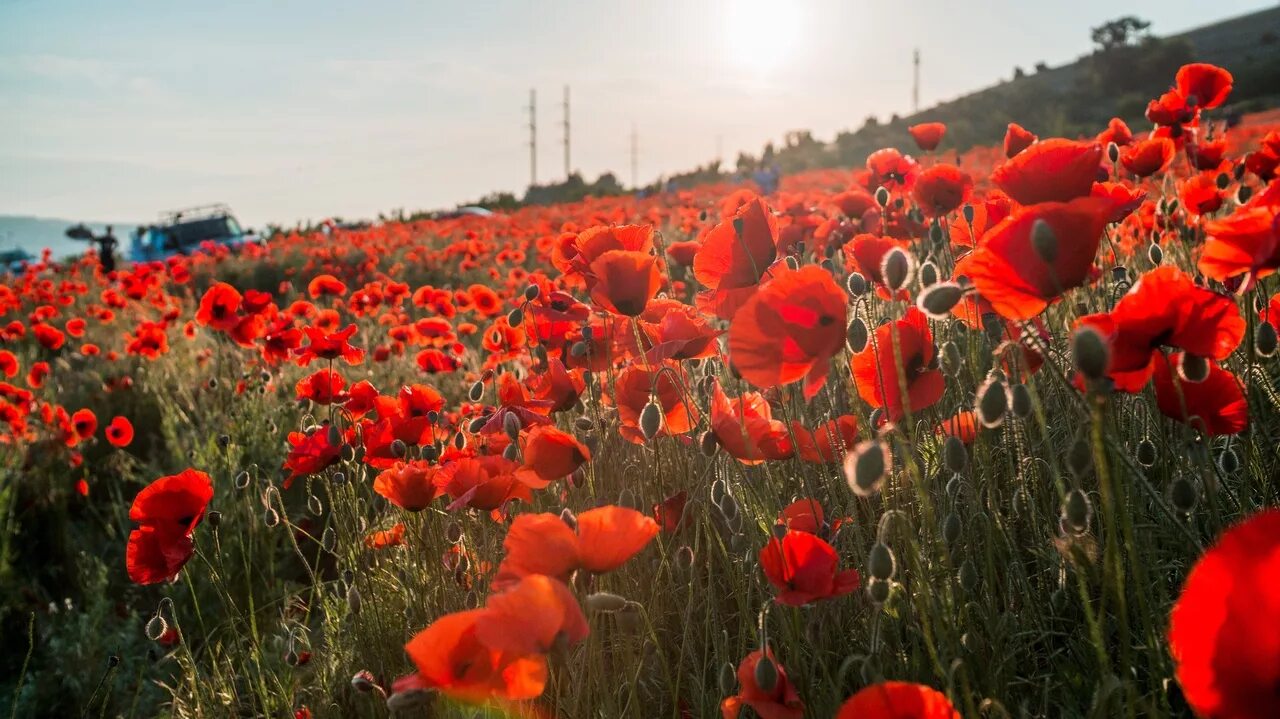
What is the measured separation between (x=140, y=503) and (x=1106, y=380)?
5.39 feet

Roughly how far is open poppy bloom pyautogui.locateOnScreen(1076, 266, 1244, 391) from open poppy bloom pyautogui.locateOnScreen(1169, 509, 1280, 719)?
0.50 meters

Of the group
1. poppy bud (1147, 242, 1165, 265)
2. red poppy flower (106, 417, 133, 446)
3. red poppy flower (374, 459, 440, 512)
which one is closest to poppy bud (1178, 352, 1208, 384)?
poppy bud (1147, 242, 1165, 265)

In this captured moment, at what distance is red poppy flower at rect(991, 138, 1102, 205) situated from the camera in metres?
1.33

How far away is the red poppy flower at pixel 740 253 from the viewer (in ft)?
5.59

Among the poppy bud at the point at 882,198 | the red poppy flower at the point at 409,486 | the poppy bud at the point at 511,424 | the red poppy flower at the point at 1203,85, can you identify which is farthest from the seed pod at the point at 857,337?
the red poppy flower at the point at 1203,85

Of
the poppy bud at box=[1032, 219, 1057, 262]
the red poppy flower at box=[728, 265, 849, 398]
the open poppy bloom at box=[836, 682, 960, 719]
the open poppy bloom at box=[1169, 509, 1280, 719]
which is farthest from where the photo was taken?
the red poppy flower at box=[728, 265, 849, 398]

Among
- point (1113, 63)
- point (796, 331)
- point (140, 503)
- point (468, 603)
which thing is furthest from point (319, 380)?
point (1113, 63)

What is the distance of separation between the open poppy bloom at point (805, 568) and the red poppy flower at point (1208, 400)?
51cm

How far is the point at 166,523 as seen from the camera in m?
1.79

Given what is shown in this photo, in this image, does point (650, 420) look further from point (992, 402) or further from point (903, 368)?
point (992, 402)

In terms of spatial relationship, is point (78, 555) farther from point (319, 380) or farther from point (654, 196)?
point (654, 196)

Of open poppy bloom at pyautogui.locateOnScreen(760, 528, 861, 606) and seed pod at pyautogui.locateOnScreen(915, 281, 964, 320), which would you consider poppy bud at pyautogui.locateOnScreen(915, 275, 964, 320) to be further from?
open poppy bloom at pyautogui.locateOnScreen(760, 528, 861, 606)

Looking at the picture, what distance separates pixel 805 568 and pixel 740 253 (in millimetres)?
665

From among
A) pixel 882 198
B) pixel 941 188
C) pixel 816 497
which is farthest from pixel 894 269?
pixel 882 198
